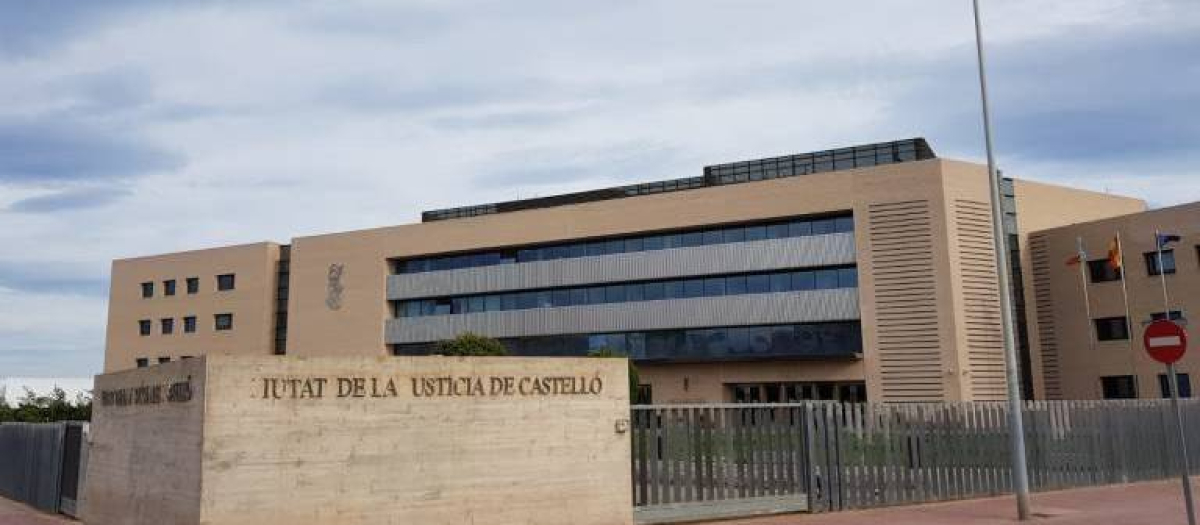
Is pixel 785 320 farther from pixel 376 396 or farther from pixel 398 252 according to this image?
pixel 376 396

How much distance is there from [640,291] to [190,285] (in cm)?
3355

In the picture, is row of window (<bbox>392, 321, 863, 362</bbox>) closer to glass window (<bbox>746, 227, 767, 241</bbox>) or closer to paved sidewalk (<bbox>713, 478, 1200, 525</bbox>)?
glass window (<bbox>746, 227, 767, 241</bbox>)

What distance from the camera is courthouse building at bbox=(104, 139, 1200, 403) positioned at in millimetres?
41219

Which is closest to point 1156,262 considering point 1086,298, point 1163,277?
point 1163,277

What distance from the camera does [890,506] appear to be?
59.9 ft

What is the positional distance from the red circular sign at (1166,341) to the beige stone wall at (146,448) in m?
11.9

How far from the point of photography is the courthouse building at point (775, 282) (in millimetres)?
41219

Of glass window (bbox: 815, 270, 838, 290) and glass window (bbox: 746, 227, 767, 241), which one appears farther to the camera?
glass window (bbox: 746, 227, 767, 241)

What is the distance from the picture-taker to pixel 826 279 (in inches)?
1731

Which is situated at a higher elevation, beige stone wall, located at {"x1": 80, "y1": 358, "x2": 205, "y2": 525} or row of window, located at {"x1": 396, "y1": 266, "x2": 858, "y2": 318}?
row of window, located at {"x1": 396, "y1": 266, "x2": 858, "y2": 318}

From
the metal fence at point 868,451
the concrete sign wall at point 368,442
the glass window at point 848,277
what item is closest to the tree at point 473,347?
the glass window at point 848,277

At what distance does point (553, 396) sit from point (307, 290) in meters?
47.3

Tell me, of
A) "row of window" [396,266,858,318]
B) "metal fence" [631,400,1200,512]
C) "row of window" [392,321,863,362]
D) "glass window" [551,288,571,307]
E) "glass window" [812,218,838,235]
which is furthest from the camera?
"glass window" [551,288,571,307]

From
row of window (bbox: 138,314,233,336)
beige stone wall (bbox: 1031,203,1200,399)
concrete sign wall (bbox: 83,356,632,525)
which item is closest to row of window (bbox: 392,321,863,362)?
beige stone wall (bbox: 1031,203,1200,399)
